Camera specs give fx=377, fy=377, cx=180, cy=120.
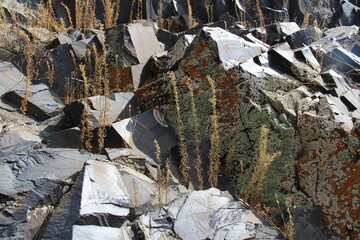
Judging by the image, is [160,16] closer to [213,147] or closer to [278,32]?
[278,32]

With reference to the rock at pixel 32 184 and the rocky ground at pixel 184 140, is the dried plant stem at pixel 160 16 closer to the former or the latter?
the rocky ground at pixel 184 140

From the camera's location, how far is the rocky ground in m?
2.97

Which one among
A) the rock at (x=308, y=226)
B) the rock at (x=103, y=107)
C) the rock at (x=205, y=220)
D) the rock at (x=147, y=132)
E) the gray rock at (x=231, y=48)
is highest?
the gray rock at (x=231, y=48)

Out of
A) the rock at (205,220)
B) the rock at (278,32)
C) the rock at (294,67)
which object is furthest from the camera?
the rock at (278,32)

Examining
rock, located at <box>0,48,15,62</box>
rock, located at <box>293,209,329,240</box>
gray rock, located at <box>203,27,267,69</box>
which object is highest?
rock, located at <box>0,48,15,62</box>

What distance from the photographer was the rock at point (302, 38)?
584 cm

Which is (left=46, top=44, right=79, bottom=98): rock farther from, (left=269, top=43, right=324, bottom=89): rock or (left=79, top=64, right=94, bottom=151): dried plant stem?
(left=269, top=43, right=324, bottom=89): rock

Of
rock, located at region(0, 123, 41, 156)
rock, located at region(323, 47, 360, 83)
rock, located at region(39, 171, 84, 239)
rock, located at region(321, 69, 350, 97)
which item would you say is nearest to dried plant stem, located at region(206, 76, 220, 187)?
rock, located at region(39, 171, 84, 239)

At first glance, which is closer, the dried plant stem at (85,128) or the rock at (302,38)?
the dried plant stem at (85,128)

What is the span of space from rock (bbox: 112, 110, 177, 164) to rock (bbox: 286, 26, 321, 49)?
104 inches

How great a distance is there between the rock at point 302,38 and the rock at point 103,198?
151 inches

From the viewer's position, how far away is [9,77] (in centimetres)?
548

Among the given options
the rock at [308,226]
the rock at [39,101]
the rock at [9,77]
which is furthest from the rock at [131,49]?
the rock at [308,226]

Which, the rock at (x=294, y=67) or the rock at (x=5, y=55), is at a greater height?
the rock at (x=5, y=55)
